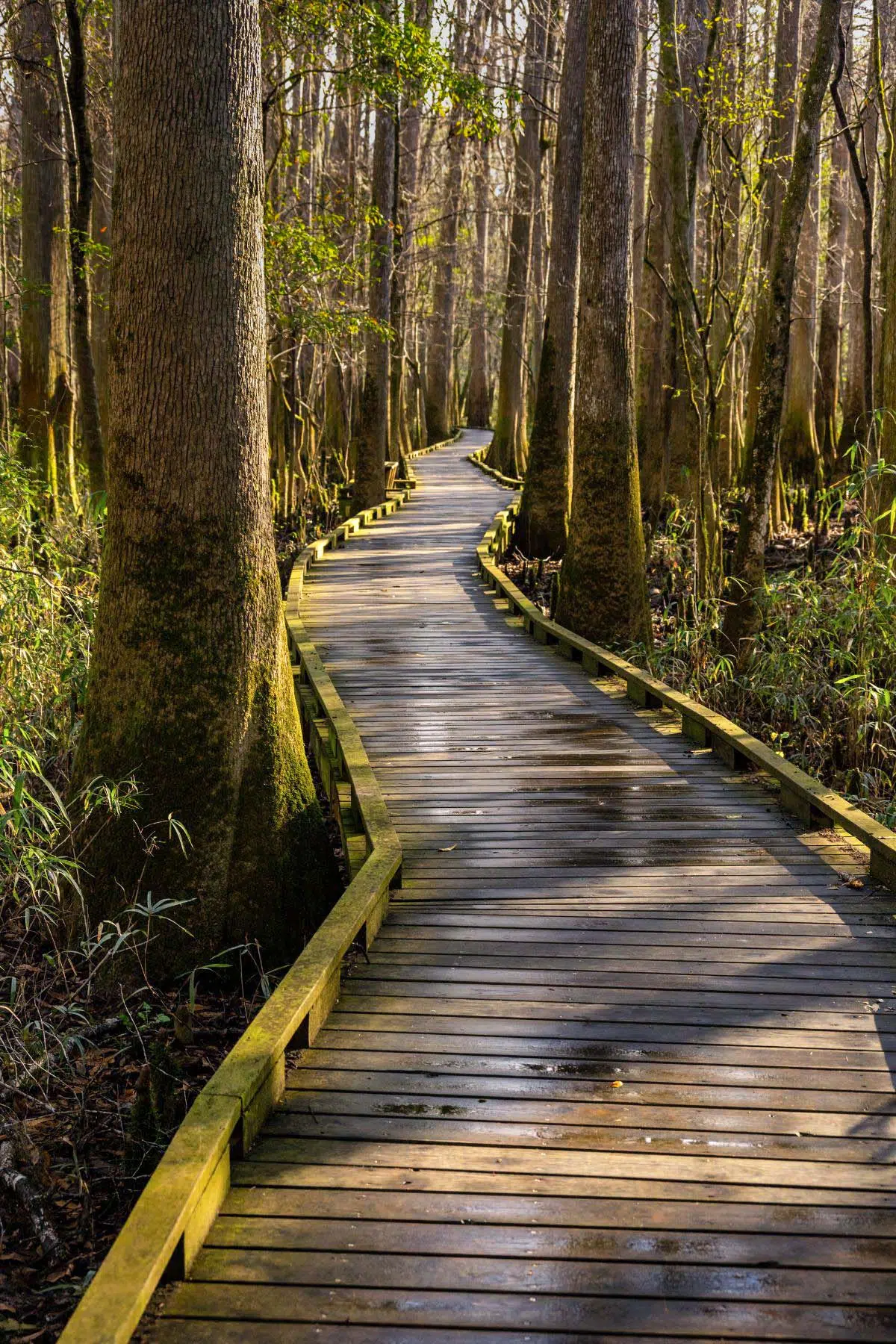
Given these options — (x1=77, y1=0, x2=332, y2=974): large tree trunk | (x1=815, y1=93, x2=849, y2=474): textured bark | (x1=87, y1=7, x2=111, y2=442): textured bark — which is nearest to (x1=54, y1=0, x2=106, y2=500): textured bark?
(x1=87, y1=7, x2=111, y2=442): textured bark

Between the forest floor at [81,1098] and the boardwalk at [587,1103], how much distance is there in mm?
682

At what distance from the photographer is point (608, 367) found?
10227mm

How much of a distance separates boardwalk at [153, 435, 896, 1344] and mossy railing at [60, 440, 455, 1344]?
0.07 m

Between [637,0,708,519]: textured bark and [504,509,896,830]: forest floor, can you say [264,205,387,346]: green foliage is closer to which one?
[637,0,708,519]: textured bark

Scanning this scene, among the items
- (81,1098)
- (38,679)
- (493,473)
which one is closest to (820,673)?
(38,679)

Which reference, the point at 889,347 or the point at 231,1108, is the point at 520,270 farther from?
the point at 231,1108

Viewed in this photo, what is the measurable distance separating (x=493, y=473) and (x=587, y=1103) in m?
24.5

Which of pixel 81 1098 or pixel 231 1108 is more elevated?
pixel 231 1108

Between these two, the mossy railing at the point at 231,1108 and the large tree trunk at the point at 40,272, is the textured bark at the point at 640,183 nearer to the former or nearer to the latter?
the large tree trunk at the point at 40,272

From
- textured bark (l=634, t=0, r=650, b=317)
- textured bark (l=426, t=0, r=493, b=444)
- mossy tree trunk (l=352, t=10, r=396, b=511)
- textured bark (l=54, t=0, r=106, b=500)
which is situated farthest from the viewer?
textured bark (l=426, t=0, r=493, b=444)

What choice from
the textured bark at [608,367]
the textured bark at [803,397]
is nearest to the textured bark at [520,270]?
the textured bark at [803,397]

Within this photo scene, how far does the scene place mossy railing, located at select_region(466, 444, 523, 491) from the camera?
24203 mm

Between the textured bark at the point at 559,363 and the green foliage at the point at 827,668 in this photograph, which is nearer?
the green foliage at the point at 827,668

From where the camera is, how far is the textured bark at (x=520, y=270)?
2325cm
